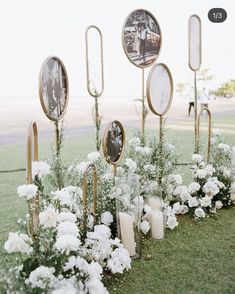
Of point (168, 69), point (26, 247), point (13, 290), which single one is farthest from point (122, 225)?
point (168, 69)

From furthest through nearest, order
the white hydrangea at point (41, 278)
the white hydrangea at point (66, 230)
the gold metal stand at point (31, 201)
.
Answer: the gold metal stand at point (31, 201) < the white hydrangea at point (66, 230) < the white hydrangea at point (41, 278)

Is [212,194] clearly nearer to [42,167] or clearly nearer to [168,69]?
[168,69]

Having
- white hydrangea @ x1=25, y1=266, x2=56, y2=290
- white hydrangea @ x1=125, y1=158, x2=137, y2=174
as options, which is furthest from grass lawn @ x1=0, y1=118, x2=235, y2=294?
white hydrangea @ x1=125, y1=158, x2=137, y2=174

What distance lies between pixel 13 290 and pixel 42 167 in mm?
719

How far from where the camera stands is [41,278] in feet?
6.24

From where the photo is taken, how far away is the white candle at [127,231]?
9.47ft

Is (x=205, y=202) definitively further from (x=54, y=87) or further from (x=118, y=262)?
(x=54, y=87)

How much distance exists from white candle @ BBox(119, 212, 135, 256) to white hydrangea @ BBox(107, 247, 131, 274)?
0.92 ft

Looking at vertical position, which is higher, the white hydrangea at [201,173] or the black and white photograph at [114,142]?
the black and white photograph at [114,142]

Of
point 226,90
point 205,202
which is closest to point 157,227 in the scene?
point 205,202

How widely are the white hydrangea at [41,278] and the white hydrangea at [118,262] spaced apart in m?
0.67

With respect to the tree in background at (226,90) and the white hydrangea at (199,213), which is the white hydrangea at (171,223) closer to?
the white hydrangea at (199,213)

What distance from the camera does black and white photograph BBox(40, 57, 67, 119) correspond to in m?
2.84

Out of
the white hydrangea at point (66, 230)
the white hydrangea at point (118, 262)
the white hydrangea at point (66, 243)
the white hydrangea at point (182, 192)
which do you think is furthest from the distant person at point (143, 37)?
Result: the white hydrangea at point (66, 243)
